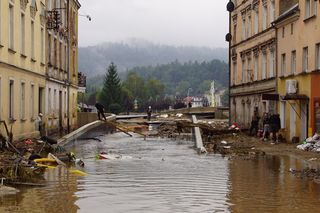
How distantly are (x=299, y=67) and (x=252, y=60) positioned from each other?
457 inches

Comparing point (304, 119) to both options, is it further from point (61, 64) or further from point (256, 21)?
point (61, 64)

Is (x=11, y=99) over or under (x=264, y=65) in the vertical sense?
under

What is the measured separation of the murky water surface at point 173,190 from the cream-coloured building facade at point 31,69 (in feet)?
25.3

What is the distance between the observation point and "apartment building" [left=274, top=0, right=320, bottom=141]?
27.3m

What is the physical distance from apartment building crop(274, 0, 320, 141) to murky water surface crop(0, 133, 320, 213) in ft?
25.8

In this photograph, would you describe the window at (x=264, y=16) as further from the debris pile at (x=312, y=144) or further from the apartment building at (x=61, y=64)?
the debris pile at (x=312, y=144)

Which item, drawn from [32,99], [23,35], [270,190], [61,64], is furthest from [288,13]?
[270,190]

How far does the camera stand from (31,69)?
102 ft

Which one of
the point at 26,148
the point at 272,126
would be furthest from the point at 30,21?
the point at 272,126

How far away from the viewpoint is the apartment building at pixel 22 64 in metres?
25.4

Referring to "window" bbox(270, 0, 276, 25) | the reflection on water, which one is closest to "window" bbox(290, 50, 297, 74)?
"window" bbox(270, 0, 276, 25)

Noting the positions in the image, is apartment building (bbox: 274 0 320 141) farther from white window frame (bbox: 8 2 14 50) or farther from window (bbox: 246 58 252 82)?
white window frame (bbox: 8 2 14 50)

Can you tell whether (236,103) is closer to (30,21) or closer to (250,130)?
(250,130)

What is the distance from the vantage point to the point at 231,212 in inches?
418
